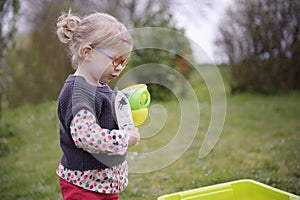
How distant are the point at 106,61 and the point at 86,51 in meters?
0.10

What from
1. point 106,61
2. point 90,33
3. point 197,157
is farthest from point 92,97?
point 197,157

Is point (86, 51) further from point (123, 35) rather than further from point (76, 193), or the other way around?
point (76, 193)

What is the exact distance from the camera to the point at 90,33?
1755 millimetres

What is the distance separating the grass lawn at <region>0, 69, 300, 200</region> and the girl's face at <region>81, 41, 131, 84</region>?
58.3 inches

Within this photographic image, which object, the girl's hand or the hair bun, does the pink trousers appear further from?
the hair bun

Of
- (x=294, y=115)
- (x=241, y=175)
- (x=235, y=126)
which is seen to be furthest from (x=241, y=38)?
(x=241, y=175)

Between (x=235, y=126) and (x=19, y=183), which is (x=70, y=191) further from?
(x=235, y=126)

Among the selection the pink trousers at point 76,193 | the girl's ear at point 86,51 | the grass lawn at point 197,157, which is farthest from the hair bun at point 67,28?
the grass lawn at point 197,157

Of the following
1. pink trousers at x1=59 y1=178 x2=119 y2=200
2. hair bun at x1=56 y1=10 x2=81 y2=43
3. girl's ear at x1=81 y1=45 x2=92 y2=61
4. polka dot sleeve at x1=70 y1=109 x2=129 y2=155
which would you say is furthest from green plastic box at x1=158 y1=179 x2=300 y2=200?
hair bun at x1=56 y1=10 x2=81 y2=43

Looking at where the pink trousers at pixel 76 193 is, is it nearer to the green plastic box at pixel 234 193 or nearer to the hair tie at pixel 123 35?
the green plastic box at pixel 234 193

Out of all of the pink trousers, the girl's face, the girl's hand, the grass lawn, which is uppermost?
the girl's face

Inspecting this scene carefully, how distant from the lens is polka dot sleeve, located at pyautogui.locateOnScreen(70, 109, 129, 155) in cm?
159

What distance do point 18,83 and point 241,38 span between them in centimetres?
484

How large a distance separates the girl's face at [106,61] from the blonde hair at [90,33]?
27mm
